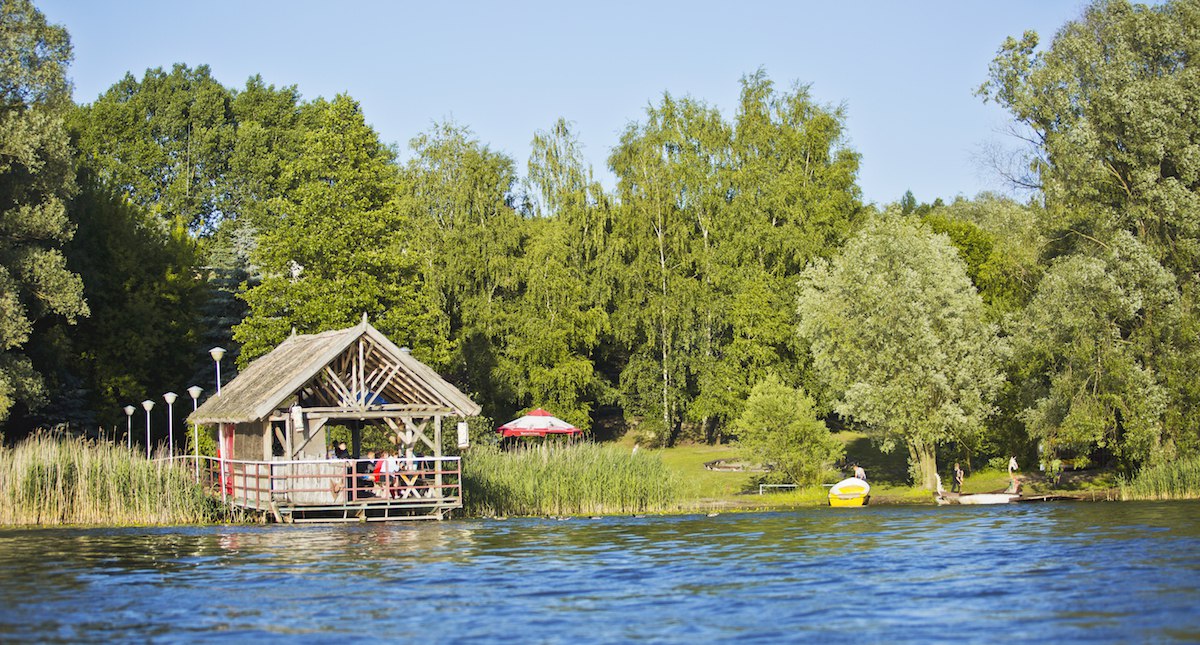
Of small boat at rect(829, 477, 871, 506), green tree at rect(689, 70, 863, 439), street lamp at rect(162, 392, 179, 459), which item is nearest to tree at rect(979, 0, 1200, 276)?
small boat at rect(829, 477, 871, 506)

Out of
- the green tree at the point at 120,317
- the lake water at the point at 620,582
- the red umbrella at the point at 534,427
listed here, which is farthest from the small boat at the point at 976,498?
the green tree at the point at 120,317

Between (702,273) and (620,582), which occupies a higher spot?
(702,273)

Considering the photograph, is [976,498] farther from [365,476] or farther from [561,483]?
[365,476]

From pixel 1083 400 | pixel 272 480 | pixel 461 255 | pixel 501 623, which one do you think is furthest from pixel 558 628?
pixel 461 255

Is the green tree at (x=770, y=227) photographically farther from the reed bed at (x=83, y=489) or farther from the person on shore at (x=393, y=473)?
the reed bed at (x=83, y=489)

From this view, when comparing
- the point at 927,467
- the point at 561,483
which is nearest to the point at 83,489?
the point at 561,483

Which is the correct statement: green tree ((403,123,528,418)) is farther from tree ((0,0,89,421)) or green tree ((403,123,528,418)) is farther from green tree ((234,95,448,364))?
tree ((0,0,89,421))

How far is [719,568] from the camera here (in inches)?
930

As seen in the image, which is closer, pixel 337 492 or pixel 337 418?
pixel 337 492

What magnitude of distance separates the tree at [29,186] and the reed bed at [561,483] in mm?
16659

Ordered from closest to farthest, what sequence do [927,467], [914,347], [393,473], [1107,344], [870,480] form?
[393,473], [1107,344], [914,347], [927,467], [870,480]

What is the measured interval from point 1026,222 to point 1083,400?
905cm

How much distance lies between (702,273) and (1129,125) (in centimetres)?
2576

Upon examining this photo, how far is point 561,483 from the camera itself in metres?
37.9
